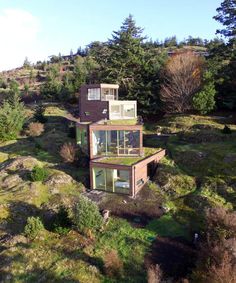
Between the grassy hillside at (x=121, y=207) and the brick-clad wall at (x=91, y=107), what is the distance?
4116 mm

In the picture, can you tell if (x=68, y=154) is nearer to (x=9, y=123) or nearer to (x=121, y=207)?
(x=121, y=207)

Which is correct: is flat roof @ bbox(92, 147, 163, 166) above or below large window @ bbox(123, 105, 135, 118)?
below

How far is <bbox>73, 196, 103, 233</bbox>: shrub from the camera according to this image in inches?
804

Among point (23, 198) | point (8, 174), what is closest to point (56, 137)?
point (8, 174)

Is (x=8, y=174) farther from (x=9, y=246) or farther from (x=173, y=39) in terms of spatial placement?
(x=173, y=39)

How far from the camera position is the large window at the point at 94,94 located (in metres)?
37.5

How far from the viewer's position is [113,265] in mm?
17516

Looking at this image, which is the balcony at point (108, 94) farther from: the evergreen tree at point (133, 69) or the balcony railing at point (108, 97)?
the evergreen tree at point (133, 69)

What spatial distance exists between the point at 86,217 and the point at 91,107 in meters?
19.7

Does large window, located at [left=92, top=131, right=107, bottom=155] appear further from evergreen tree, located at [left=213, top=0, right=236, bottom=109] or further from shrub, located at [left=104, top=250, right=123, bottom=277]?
evergreen tree, located at [left=213, top=0, right=236, bottom=109]

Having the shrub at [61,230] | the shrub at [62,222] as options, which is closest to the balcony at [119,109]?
the shrub at [62,222]

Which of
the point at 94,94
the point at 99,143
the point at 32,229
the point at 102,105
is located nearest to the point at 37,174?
the point at 99,143

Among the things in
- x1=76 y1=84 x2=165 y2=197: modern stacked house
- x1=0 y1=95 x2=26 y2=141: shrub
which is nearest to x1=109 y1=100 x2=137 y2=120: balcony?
x1=76 y1=84 x2=165 y2=197: modern stacked house

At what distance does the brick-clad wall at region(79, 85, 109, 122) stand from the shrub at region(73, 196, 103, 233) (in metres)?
17.1
